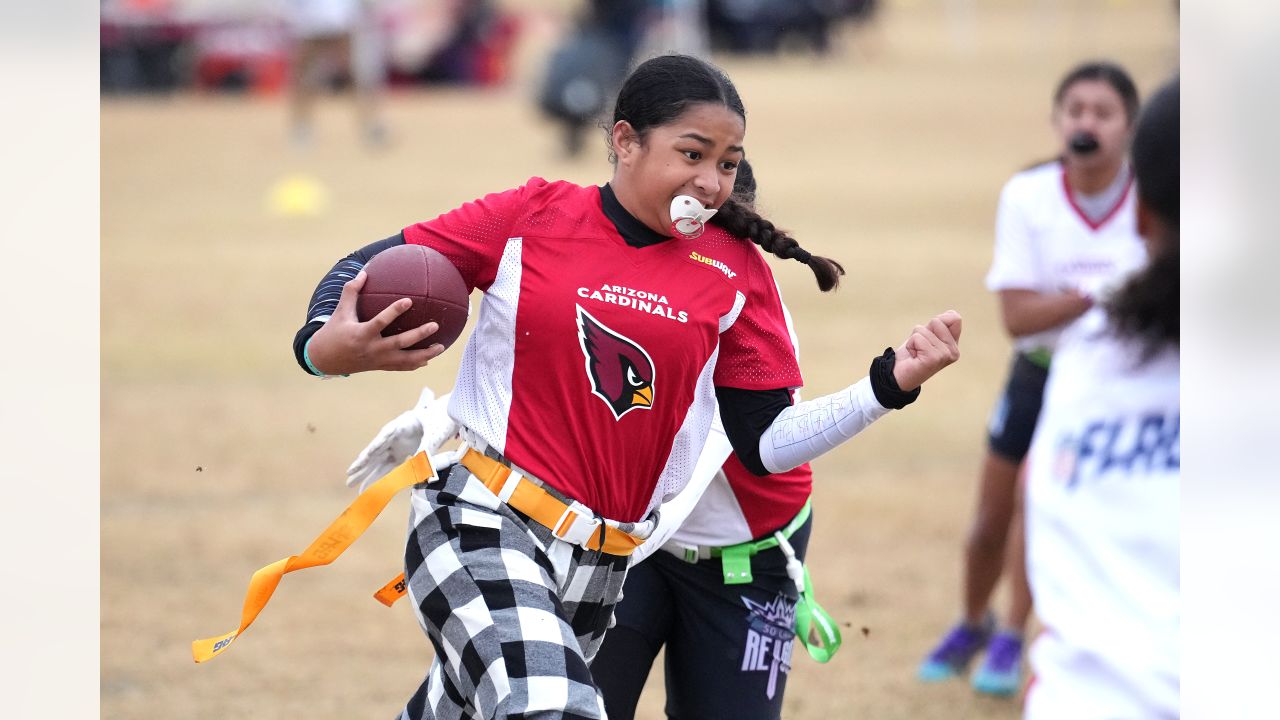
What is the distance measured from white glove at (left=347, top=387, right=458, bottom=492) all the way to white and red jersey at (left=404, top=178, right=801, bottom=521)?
203 mm

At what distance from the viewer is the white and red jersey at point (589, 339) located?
3533mm

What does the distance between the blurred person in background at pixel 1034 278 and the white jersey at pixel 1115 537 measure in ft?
10.9

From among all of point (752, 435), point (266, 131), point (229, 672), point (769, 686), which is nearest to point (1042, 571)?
point (752, 435)

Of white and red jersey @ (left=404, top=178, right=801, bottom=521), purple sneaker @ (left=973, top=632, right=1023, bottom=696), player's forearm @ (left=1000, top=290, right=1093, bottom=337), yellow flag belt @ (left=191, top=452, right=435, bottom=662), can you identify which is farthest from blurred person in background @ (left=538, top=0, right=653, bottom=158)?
yellow flag belt @ (left=191, top=452, right=435, bottom=662)

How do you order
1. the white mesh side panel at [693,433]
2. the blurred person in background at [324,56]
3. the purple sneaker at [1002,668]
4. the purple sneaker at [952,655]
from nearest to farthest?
the white mesh side panel at [693,433]
the purple sneaker at [1002,668]
the purple sneaker at [952,655]
the blurred person in background at [324,56]

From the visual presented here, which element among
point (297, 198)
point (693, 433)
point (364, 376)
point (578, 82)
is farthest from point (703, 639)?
point (578, 82)

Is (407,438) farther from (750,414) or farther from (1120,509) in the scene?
(1120,509)

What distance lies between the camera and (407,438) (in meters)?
4.05

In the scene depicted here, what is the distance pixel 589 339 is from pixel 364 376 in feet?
25.8

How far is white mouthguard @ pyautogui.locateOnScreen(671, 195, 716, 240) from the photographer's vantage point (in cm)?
350

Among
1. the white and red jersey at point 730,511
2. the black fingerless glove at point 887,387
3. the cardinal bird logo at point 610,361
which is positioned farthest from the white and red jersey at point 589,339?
the white and red jersey at point 730,511

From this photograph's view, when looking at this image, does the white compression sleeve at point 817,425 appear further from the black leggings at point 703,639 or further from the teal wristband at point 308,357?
the teal wristband at point 308,357
